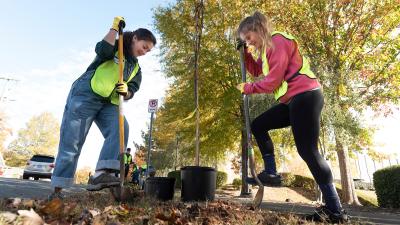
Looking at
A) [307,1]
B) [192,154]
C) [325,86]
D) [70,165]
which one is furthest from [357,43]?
[70,165]

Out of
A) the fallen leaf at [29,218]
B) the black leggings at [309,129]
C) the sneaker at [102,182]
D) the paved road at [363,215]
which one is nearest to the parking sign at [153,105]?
the paved road at [363,215]

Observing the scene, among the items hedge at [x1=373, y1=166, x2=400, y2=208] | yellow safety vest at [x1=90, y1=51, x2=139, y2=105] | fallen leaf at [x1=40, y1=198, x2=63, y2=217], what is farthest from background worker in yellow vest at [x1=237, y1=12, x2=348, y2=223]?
hedge at [x1=373, y1=166, x2=400, y2=208]

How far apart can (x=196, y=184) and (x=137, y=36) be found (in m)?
2.69

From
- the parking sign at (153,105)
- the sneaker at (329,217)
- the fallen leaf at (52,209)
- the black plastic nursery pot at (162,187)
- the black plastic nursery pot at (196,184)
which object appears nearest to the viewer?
the fallen leaf at (52,209)

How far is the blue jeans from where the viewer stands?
339 cm

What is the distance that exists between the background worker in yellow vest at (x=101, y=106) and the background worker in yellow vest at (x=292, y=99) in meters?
1.23

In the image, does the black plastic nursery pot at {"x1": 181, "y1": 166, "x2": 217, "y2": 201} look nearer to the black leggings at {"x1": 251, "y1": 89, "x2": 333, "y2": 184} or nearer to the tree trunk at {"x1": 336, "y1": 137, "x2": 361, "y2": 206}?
the black leggings at {"x1": 251, "y1": 89, "x2": 333, "y2": 184}

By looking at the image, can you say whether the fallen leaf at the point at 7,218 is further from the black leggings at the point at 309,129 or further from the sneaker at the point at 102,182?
the black leggings at the point at 309,129

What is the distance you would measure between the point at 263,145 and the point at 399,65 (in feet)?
38.4

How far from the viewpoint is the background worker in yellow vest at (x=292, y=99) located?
2840mm

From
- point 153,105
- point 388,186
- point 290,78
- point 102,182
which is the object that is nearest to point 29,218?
point 102,182

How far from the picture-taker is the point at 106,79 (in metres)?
3.59

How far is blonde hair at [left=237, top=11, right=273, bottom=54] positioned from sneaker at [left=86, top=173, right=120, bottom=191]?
188 centimetres

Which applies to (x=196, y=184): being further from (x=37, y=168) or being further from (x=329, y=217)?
(x=37, y=168)
